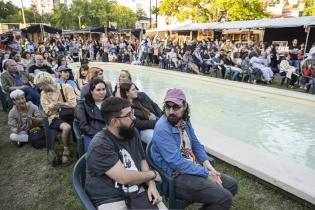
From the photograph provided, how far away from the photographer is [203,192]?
8.04 ft

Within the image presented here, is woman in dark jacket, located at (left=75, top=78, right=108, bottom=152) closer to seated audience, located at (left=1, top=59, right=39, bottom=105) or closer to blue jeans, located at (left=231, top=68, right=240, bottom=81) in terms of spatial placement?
seated audience, located at (left=1, top=59, right=39, bottom=105)

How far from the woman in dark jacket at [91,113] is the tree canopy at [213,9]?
98.3 ft

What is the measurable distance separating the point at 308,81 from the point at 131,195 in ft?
30.4

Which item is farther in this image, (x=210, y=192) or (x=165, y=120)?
(x=165, y=120)

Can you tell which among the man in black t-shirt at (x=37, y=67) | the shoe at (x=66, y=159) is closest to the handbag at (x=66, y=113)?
the shoe at (x=66, y=159)

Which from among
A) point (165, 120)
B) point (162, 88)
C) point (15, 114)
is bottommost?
point (162, 88)

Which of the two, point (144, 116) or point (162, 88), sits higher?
point (144, 116)

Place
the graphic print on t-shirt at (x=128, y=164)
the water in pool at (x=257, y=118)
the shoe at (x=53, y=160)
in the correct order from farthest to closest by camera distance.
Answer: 1. the water in pool at (x=257, y=118)
2. the shoe at (x=53, y=160)
3. the graphic print on t-shirt at (x=128, y=164)

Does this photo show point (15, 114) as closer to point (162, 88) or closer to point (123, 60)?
point (162, 88)

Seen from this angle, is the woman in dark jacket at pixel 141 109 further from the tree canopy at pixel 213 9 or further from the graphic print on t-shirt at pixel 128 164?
the tree canopy at pixel 213 9

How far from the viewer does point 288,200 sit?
3.18 meters

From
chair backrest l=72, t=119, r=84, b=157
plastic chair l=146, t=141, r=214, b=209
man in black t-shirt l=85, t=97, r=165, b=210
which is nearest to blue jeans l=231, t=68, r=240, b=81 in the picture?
chair backrest l=72, t=119, r=84, b=157

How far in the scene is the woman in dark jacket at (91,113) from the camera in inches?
142

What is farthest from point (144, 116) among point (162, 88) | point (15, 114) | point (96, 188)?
point (162, 88)
